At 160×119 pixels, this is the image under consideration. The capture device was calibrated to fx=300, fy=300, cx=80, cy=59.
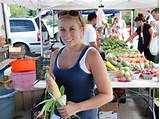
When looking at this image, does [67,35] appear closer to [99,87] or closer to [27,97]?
[99,87]

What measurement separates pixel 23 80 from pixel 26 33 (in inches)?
327

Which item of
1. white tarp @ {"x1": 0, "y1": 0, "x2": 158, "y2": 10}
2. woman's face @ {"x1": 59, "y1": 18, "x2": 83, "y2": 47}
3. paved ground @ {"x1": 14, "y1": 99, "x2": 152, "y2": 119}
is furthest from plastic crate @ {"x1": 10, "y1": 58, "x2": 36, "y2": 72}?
woman's face @ {"x1": 59, "y1": 18, "x2": 83, "y2": 47}

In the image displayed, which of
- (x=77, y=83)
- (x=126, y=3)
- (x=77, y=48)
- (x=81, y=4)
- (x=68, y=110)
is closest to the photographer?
(x=68, y=110)

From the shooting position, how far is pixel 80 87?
1.91 m

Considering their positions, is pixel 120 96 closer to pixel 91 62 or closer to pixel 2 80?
pixel 2 80

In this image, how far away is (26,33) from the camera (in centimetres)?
1312

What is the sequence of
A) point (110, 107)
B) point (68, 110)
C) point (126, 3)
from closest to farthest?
point (68, 110) → point (110, 107) → point (126, 3)

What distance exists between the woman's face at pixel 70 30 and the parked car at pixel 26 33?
11021mm

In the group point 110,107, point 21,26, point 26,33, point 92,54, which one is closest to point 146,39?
point 110,107

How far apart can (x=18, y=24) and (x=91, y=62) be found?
1174 centimetres

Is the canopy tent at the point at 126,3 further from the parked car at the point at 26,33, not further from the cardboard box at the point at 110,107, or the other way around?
the parked car at the point at 26,33

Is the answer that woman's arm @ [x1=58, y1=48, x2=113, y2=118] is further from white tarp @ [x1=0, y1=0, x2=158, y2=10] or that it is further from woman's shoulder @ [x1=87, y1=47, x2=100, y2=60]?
white tarp @ [x1=0, y1=0, x2=158, y2=10]

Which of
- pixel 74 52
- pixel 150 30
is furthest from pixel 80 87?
pixel 150 30

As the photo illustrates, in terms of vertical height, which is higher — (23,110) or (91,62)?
(91,62)
